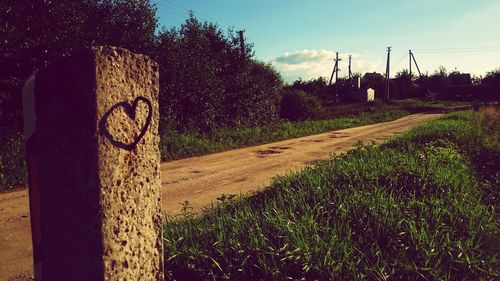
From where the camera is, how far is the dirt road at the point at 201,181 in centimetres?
428

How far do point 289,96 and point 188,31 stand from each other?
41.1ft

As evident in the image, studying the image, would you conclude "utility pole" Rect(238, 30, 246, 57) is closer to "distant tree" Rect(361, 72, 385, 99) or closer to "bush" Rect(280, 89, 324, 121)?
"bush" Rect(280, 89, 324, 121)

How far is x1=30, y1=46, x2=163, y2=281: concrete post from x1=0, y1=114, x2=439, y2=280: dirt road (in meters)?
3.02

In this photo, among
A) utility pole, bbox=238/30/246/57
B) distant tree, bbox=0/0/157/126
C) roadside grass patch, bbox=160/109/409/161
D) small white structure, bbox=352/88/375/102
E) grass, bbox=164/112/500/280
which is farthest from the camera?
small white structure, bbox=352/88/375/102

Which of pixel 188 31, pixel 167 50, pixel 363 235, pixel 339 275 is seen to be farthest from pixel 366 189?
pixel 188 31

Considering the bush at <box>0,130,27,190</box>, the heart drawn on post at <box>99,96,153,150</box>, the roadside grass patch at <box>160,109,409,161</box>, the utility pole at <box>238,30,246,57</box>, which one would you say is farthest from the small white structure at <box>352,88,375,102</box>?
the heart drawn on post at <box>99,96,153,150</box>

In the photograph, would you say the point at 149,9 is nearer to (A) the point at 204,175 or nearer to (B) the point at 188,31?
(B) the point at 188,31

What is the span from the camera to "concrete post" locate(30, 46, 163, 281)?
1216 millimetres

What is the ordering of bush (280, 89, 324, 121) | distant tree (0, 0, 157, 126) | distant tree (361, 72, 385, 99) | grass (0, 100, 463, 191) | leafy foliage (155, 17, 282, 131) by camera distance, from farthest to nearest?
distant tree (361, 72, 385, 99), bush (280, 89, 324, 121), leafy foliage (155, 17, 282, 131), distant tree (0, 0, 157, 126), grass (0, 100, 463, 191)

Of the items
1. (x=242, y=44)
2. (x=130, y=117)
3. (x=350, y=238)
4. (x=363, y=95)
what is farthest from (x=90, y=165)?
(x=363, y=95)

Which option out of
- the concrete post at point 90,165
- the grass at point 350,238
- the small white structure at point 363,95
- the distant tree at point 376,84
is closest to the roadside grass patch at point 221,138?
the grass at point 350,238

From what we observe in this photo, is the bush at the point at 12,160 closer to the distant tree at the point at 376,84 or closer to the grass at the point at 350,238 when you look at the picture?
the grass at the point at 350,238

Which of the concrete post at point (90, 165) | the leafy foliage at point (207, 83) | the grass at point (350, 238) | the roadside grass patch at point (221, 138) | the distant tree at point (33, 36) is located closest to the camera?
the concrete post at point (90, 165)

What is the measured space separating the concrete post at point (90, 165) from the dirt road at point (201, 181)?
302 cm
